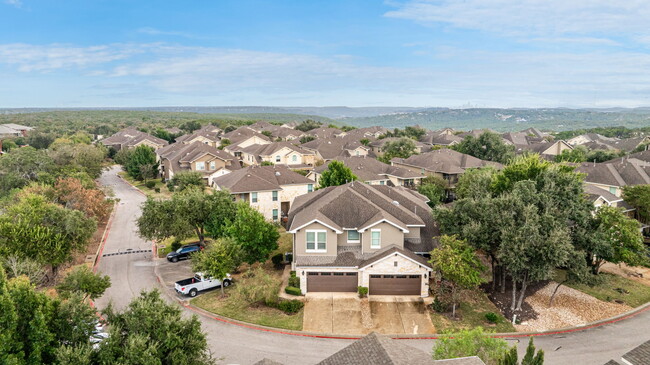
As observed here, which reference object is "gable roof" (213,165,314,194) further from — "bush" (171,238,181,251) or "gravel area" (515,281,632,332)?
"gravel area" (515,281,632,332)

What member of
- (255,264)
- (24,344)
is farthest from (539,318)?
(24,344)

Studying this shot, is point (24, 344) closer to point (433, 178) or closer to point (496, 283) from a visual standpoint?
point (496, 283)

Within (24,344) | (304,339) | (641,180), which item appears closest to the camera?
(24,344)

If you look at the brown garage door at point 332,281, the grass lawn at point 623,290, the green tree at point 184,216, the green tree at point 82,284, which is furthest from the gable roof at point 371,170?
the green tree at point 82,284

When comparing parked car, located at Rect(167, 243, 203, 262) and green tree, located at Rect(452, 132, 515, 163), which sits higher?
green tree, located at Rect(452, 132, 515, 163)

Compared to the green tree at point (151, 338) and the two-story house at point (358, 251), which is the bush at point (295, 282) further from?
→ the green tree at point (151, 338)

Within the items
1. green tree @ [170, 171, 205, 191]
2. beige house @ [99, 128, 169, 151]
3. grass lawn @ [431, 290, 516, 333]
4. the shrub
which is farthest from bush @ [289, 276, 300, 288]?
beige house @ [99, 128, 169, 151]

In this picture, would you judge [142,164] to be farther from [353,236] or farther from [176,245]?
[353,236]

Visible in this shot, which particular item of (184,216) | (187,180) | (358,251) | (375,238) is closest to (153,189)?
(187,180)
